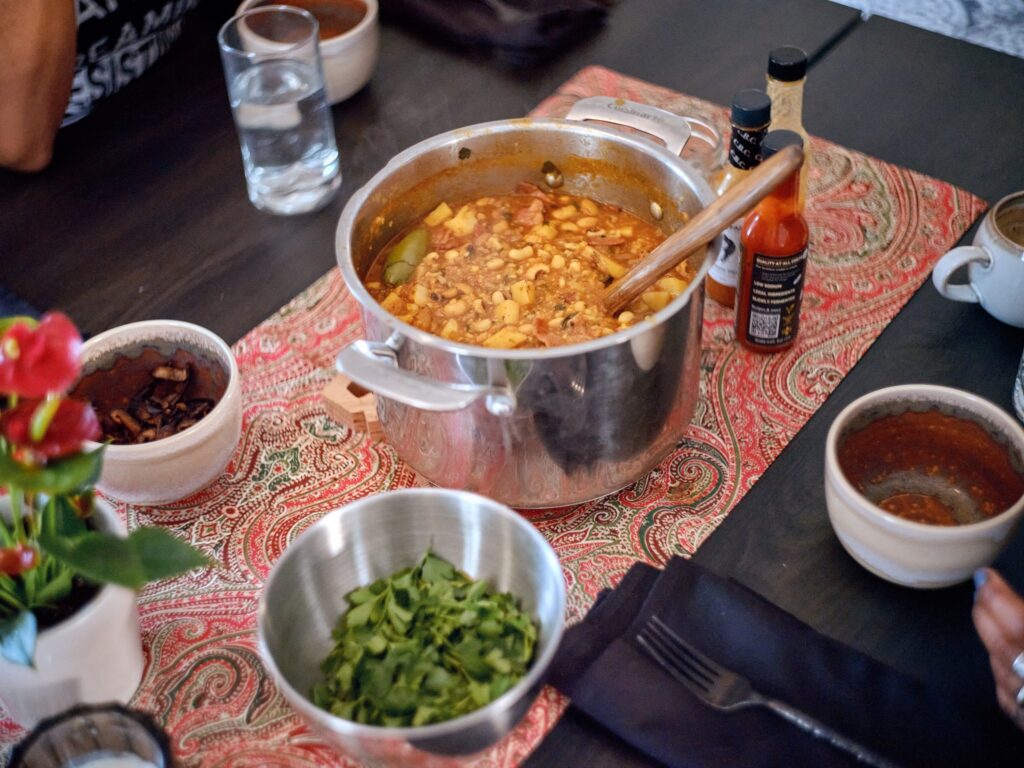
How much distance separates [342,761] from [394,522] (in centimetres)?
21

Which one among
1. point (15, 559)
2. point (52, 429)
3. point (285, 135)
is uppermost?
point (52, 429)

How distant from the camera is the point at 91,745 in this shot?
2.72 ft

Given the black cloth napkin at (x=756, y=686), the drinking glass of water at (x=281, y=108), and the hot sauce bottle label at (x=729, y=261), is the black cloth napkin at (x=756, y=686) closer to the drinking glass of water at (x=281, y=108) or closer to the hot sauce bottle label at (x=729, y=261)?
the hot sauce bottle label at (x=729, y=261)

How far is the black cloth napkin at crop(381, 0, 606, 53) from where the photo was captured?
1740mm

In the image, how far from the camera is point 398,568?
Result: 100 centimetres

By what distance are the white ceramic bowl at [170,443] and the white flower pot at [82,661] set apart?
5.0 inches

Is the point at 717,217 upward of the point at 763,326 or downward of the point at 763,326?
upward

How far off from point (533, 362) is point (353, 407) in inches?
14.0

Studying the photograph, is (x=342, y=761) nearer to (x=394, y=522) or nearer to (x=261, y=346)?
(x=394, y=522)

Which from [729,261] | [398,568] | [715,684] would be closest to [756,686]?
[715,684]

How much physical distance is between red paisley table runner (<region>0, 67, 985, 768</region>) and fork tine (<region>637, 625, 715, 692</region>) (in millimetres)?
91

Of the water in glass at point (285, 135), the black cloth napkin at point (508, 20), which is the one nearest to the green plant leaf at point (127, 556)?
the water in glass at point (285, 135)

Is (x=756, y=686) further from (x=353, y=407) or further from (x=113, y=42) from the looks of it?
(x=113, y=42)

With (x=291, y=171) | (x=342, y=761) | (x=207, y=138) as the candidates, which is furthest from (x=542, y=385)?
(x=207, y=138)
